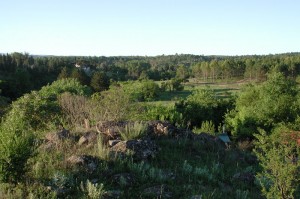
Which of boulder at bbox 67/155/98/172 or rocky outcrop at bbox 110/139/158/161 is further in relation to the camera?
rocky outcrop at bbox 110/139/158/161

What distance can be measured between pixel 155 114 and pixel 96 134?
816 inches

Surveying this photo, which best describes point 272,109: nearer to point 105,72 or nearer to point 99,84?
point 99,84

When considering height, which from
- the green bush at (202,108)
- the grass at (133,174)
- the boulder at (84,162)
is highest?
the boulder at (84,162)

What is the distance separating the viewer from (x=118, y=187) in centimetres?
573

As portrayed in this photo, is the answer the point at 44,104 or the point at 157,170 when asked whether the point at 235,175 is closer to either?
the point at 157,170

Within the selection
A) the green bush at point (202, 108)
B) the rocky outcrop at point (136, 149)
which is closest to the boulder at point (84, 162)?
the rocky outcrop at point (136, 149)

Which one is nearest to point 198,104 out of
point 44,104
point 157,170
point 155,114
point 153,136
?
point 155,114

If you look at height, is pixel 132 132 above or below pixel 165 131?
above

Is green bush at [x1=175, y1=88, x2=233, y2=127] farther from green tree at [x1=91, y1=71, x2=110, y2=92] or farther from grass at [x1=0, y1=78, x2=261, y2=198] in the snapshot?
green tree at [x1=91, y1=71, x2=110, y2=92]

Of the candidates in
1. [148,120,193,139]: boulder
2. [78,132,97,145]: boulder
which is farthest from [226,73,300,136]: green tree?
[78,132,97,145]: boulder

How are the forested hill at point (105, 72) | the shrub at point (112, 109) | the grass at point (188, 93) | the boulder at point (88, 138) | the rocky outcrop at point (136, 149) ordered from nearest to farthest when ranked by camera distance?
the rocky outcrop at point (136, 149) < the boulder at point (88, 138) < the shrub at point (112, 109) < the grass at point (188, 93) < the forested hill at point (105, 72)

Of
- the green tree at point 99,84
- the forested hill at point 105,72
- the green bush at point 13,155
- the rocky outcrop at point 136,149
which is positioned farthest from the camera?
the forested hill at point 105,72

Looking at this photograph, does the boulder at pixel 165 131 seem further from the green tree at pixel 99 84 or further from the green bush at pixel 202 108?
the green tree at pixel 99 84

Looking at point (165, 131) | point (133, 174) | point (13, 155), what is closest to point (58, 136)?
point (133, 174)
